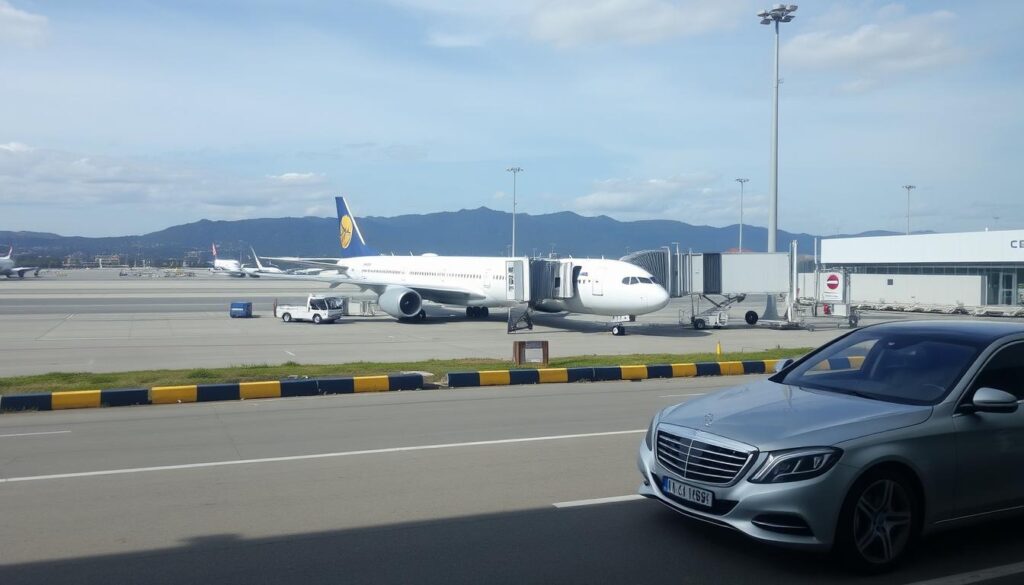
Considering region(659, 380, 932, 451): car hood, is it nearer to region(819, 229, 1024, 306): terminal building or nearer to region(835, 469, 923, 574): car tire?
region(835, 469, 923, 574): car tire

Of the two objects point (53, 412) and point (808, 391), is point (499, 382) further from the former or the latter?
point (808, 391)

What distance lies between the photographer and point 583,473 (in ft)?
30.2

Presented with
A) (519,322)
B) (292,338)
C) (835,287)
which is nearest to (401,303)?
(519,322)

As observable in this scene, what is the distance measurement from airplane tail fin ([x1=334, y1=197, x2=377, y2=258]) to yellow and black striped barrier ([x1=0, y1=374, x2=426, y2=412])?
37038 millimetres

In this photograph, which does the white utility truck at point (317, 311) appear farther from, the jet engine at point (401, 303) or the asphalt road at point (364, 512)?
the asphalt road at point (364, 512)

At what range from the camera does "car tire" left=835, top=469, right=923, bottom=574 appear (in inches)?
233

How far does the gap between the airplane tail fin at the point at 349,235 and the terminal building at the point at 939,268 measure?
2895 centimetres

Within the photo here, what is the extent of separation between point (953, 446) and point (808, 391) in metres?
1.22

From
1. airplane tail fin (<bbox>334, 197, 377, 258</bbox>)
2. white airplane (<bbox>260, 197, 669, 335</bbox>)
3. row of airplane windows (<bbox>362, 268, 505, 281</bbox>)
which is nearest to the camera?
white airplane (<bbox>260, 197, 669, 335</bbox>)

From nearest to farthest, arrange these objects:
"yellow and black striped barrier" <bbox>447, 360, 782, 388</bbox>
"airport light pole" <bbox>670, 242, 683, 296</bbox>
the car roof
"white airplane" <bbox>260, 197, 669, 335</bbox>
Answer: the car roof
"yellow and black striped barrier" <bbox>447, 360, 782, 388</bbox>
"white airplane" <bbox>260, 197, 669, 335</bbox>
"airport light pole" <bbox>670, 242, 683, 296</bbox>

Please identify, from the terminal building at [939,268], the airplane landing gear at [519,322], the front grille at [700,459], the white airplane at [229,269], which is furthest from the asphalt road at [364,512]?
the white airplane at [229,269]

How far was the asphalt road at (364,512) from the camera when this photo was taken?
6.18 metres

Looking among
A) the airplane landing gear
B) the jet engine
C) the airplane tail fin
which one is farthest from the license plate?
the airplane tail fin

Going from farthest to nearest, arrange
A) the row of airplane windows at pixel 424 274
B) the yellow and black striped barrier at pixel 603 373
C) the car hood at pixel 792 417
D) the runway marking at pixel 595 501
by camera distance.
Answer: the row of airplane windows at pixel 424 274, the yellow and black striped barrier at pixel 603 373, the runway marking at pixel 595 501, the car hood at pixel 792 417
